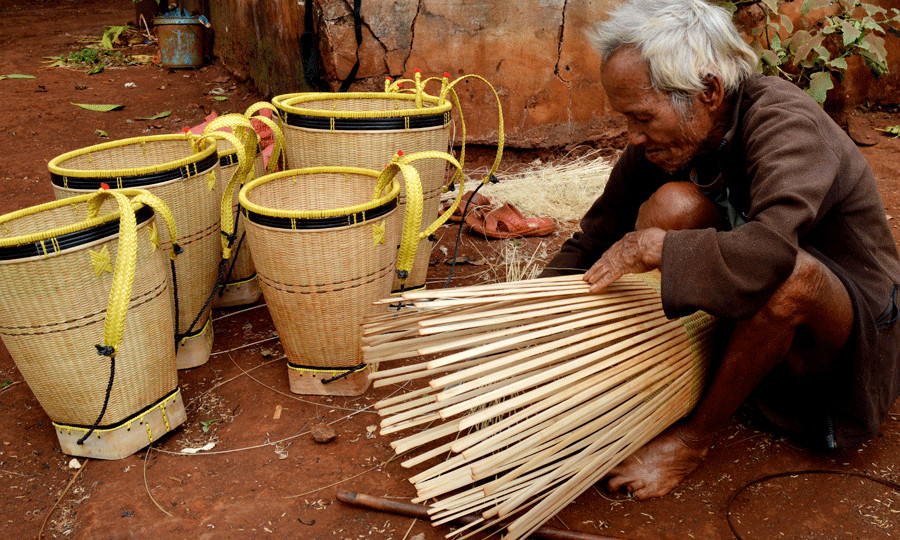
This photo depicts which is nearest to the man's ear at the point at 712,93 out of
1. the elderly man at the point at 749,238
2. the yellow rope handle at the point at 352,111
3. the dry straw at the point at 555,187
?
the elderly man at the point at 749,238

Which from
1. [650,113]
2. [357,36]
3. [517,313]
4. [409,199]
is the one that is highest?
[650,113]

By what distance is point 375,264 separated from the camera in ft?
7.70

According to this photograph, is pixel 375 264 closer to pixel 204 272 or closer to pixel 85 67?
pixel 204 272

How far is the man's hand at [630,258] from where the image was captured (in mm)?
1795

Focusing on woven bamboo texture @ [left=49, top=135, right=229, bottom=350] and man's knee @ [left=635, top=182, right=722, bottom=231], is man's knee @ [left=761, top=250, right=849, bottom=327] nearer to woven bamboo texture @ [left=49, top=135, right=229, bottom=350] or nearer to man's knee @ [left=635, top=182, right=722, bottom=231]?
man's knee @ [left=635, top=182, right=722, bottom=231]

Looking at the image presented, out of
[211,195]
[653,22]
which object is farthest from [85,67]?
[653,22]

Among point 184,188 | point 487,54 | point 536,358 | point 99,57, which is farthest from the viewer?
point 99,57

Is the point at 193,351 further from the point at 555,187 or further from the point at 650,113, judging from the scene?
the point at 555,187

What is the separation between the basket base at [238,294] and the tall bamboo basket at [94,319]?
0.78 metres

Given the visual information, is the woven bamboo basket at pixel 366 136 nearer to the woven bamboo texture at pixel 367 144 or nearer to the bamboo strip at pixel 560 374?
the woven bamboo texture at pixel 367 144

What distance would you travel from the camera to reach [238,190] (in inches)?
117

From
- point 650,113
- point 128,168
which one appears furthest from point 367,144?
point 650,113

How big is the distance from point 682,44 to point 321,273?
1.23 meters

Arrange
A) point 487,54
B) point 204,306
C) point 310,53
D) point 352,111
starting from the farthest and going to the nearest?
1. point 487,54
2. point 310,53
3. point 352,111
4. point 204,306
